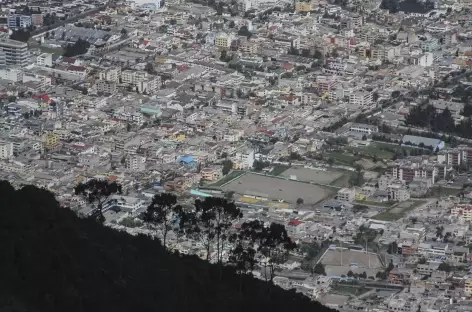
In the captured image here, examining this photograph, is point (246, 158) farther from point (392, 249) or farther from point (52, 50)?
point (52, 50)

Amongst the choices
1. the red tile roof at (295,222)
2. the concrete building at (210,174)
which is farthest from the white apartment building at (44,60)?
the red tile roof at (295,222)

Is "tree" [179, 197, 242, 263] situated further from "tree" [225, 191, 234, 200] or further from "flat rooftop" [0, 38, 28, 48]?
"flat rooftop" [0, 38, 28, 48]

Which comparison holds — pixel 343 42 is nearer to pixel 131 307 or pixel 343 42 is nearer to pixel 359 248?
pixel 359 248

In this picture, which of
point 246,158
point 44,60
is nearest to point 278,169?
point 246,158

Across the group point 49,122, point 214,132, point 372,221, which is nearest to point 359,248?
point 372,221

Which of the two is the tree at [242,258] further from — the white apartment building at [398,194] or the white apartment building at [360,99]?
the white apartment building at [360,99]
